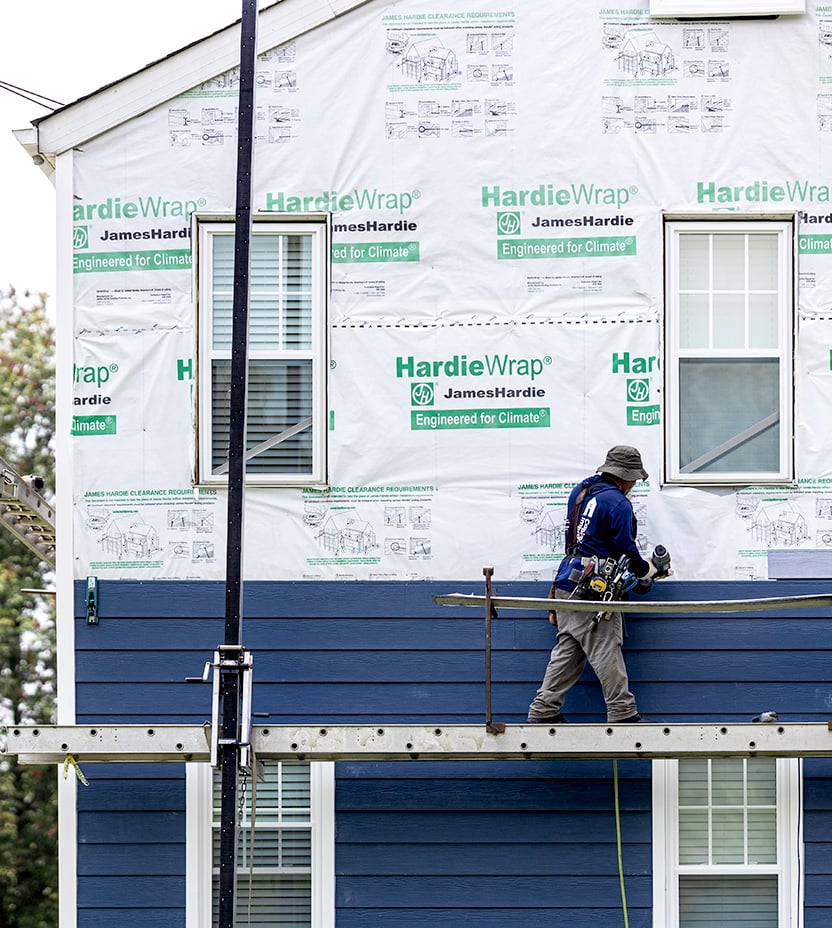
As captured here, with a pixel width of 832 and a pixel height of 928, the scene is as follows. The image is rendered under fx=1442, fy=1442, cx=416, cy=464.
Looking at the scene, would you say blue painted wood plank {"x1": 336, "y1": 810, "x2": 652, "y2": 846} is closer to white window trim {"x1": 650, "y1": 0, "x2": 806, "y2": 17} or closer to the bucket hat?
the bucket hat

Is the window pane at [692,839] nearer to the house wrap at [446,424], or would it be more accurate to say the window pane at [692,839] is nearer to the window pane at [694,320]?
the house wrap at [446,424]

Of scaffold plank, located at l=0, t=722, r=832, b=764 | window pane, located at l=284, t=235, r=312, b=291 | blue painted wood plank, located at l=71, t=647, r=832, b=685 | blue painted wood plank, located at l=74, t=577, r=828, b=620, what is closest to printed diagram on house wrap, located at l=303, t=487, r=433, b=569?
blue painted wood plank, located at l=74, t=577, r=828, b=620

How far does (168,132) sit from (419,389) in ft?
7.88

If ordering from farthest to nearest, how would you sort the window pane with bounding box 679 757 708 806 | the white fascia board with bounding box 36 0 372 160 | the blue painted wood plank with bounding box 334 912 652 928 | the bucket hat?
1. the white fascia board with bounding box 36 0 372 160
2. the window pane with bounding box 679 757 708 806
3. the blue painted wood plank with bounding box 334 912 652 928
4. the bucket hat

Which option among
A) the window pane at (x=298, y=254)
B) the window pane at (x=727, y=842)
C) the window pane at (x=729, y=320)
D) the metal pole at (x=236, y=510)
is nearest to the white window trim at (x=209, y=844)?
the metal pole at (x=236, y=510)

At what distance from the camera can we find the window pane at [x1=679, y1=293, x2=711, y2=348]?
9.61 m

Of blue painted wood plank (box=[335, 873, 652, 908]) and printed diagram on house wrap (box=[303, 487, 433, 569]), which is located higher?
printed diagram on house wrap (box=[303, 487, 433, 569])

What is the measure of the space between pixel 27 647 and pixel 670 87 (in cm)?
Answer: 2137

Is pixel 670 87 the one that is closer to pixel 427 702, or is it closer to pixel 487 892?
pixel 427 702

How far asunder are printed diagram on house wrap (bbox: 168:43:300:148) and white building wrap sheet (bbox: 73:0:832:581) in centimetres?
1

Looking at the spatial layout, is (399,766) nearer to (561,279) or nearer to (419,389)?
(419,389)

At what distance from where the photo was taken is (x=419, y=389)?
9.52 meters

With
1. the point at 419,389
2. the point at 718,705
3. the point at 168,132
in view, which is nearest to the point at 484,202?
the point at 419,389

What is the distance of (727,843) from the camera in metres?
9.37
